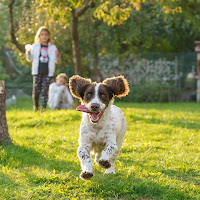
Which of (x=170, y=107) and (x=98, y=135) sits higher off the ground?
(x=98, y=135)

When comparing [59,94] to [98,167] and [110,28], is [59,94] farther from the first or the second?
[110,28]

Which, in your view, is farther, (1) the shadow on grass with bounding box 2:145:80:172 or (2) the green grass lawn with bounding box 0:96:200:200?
(1) the shadow on grass with bounding box 2:145:80:172

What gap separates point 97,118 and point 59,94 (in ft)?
23.9

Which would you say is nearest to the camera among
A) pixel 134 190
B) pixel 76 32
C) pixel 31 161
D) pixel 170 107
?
pixel 134 190

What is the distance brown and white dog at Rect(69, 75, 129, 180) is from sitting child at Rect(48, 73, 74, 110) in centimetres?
686

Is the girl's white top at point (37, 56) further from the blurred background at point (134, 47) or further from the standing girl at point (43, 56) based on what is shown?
the blurred background at point (134, 47)

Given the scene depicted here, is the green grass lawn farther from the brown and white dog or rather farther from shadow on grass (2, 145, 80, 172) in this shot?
the brown and white dog

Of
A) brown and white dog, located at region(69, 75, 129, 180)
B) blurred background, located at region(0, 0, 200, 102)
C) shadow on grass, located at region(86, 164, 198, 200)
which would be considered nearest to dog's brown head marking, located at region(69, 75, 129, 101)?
brown and white dog, located at region(69, 75, 129, 180)

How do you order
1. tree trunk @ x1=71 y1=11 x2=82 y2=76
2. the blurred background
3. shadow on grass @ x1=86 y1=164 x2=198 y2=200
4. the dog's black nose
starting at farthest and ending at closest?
1. the blurred background
2. tree trunk @ x1=71 y1=11 x2=82 y2=76
3. the dog's black nose
4. shadow on grass @ x1=86 y1=164 x2=198 y2=200

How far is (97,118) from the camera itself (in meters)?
4.73

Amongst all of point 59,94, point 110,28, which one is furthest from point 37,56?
point 110,28

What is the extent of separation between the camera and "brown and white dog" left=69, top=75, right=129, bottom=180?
462cm

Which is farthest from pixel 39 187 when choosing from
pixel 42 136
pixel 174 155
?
pixel 42 136

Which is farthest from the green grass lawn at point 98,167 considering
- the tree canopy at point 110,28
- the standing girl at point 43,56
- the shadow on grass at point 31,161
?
A: the tree canopy at point 110,28
